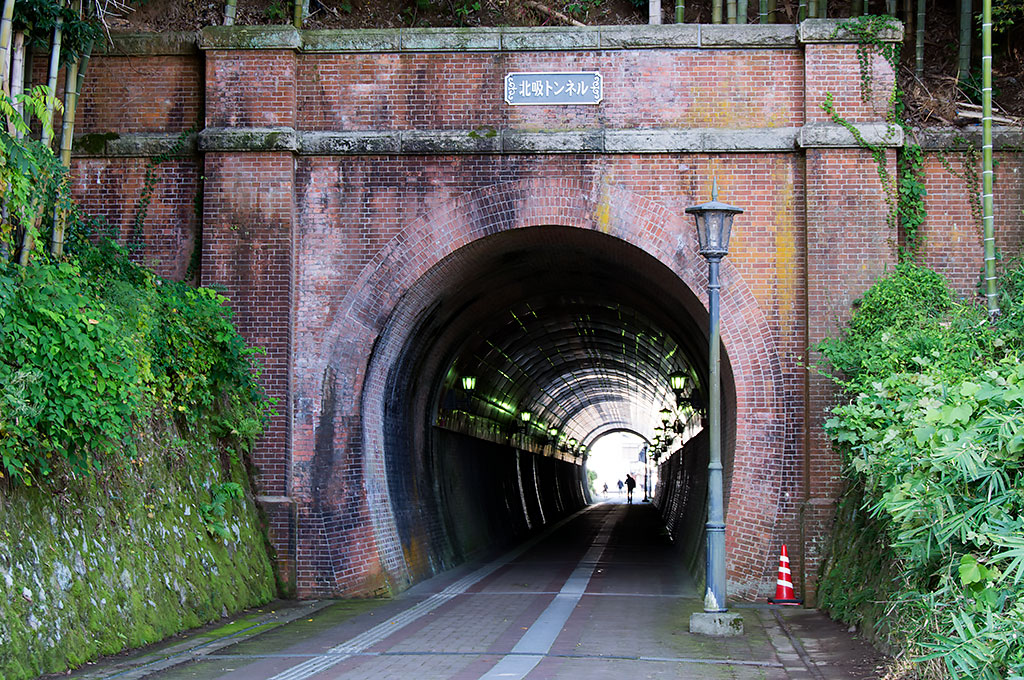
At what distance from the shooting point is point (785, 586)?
12.4 m

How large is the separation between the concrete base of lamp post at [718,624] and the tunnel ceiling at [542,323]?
440 cm

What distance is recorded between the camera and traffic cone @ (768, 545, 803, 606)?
12.4m

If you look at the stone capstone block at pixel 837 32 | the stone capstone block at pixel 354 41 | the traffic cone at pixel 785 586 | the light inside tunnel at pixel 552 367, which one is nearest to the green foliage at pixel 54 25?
the stone capstone block at pixel 354 41

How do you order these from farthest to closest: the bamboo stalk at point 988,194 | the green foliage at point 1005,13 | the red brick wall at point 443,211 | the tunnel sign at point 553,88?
the tunnel sign at point 553,88, the green foliage at point 1005,13, the red brick wall at point 443,211, the bamboo stalk at point 988,194

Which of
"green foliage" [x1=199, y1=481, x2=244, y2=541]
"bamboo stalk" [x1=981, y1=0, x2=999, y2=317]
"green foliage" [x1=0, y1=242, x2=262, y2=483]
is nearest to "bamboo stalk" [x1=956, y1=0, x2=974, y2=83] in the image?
"bamboo stalk" [x1=981, y1=0, x2=999, y2=317]

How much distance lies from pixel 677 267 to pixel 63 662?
818 cm

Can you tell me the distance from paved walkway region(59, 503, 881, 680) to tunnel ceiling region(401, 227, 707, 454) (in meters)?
3.81

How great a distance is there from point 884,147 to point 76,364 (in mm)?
9510

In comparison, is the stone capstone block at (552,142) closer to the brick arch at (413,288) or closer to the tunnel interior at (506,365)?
→ the brick arch at (413,288)

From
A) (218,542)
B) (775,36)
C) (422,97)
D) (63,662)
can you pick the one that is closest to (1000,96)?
(775,36)

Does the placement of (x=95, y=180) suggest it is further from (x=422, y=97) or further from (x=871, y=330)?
(x=871, y=330)

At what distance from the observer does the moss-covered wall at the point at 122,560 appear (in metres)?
7.95

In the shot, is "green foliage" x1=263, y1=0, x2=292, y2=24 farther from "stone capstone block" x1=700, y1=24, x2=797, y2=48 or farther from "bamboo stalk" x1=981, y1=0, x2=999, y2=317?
"bamboo stalk" x1=981, y1=0, x2=999, y2=317

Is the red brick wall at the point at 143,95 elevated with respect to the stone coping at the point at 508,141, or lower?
elevated
